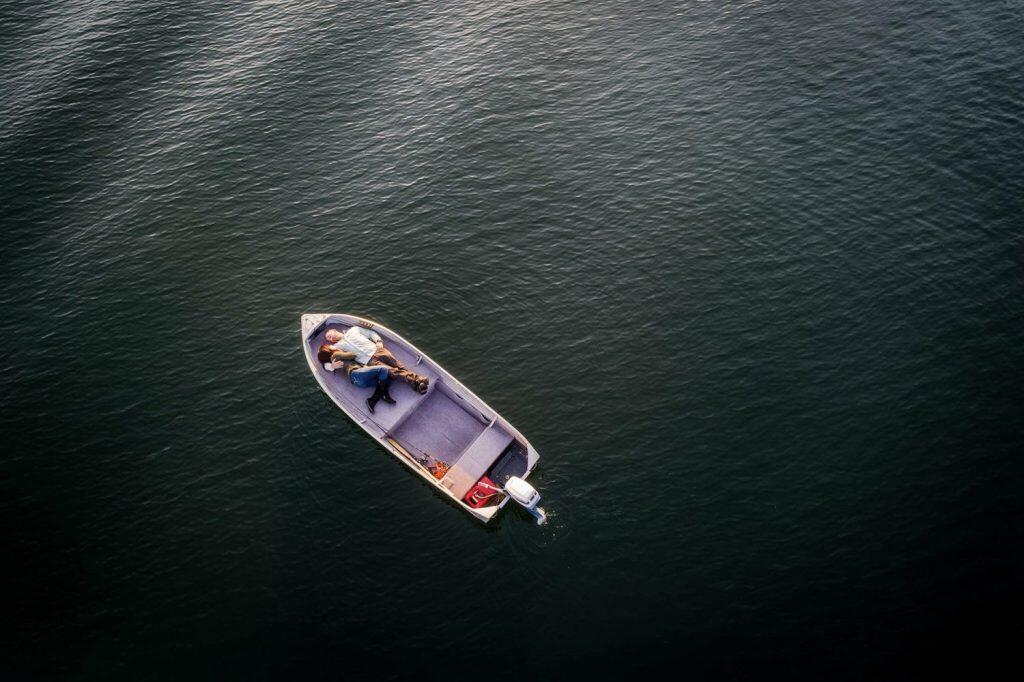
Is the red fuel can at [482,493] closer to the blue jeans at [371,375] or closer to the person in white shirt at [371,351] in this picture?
the person in white shirt at [371,351]

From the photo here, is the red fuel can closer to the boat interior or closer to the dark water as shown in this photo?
the boat interior

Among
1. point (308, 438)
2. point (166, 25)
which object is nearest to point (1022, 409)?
point (308, 438)

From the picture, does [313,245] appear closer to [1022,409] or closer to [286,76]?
[286,76]

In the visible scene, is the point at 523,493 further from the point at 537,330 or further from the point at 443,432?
the point at 537,330

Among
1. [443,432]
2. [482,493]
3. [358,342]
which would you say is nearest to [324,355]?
[358,342]

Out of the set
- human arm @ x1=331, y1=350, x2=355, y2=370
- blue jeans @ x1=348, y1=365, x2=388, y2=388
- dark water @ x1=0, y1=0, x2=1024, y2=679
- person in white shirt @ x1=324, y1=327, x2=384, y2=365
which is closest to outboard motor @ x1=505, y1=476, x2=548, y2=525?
dark water @ x1=0, y1=0, x2=1024, y2=679

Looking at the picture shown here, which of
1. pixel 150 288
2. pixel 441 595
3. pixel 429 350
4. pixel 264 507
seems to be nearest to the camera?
pixel 441 595
